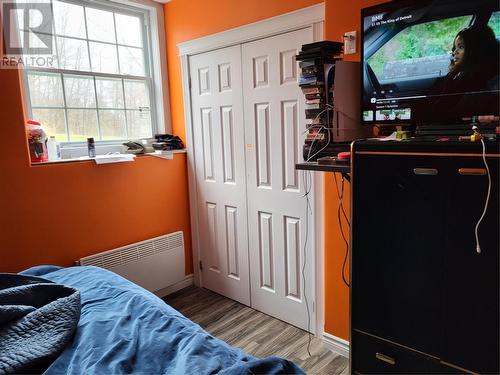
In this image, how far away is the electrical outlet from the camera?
6.18ft

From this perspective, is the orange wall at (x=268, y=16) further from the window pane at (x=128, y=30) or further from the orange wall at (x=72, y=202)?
the orange wall at (x=72, y=202)

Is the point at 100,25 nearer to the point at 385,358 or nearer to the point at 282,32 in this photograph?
the point at 282,32

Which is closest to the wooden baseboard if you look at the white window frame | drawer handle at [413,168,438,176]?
drawer handle at [413,168,438,176]

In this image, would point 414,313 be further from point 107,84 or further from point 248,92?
point 107,84

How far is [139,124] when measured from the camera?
3074mm

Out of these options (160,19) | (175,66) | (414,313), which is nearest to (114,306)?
(414,313)

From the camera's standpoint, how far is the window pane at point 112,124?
2.82m

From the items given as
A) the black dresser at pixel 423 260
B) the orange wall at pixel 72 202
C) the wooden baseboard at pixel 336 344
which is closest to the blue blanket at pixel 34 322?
the orange wall at pixel 72 202

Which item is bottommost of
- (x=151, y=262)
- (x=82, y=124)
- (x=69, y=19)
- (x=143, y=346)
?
(x=151, y=262)

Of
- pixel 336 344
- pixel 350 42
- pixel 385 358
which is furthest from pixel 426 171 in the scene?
pixel 336 344

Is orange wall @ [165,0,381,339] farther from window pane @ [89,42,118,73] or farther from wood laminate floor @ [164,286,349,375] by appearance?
window pane @ [89,42,118,73]

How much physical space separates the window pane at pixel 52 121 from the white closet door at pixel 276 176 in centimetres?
134

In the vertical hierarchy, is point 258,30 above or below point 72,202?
above

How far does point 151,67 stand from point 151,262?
167cm
